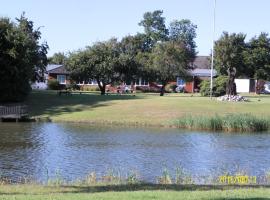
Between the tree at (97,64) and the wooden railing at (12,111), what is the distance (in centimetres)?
2733

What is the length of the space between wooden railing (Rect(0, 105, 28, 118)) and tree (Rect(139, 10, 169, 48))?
9873 centimetres

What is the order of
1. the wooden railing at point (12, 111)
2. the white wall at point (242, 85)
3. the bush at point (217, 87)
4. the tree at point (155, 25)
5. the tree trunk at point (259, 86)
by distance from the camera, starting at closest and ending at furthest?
the wooden railing at point (12, 111) → the bush at point (217, 87) → the tree trunk at point (259, 86) → the white wall at point (242, 85) → the tree at point (155, 25)

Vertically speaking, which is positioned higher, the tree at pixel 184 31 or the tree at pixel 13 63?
the tree at pixel 184 31

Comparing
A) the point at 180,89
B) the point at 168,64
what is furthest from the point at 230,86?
the point at 180,89

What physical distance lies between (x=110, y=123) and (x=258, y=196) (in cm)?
3763

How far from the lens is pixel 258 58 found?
9319 cm

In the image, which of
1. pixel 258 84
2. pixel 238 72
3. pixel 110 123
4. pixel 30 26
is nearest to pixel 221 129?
pixel 110 123

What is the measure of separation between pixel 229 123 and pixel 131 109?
12686 millimetres

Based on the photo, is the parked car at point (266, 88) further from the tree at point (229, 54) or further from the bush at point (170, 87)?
the tree at point (229, 54)

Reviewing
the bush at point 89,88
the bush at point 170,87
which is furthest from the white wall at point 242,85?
the bush at point 89,88

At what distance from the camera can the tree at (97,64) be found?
81500 mm

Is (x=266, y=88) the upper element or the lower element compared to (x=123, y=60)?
lower

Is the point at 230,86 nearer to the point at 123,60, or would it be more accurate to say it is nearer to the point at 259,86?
the point at 123,60

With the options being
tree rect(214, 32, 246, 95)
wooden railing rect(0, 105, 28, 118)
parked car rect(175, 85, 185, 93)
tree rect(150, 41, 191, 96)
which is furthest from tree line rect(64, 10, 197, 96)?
wooden railing rect(0, 105, 28, 118)
